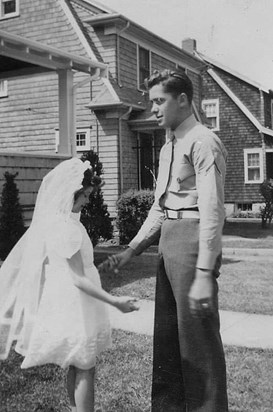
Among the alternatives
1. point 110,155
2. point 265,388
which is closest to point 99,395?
point 265,388

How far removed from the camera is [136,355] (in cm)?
496

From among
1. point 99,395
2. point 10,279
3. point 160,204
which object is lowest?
point 99,395

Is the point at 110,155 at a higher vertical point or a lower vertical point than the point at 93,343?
higher

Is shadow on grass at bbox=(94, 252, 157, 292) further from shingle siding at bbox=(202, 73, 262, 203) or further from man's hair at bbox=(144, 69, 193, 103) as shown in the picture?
shingle siding at bbox=(202, 73, 262, 203)

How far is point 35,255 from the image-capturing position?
3.51 meters

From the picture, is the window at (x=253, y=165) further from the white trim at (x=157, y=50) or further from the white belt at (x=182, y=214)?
the white belt at (x=182, y=214)

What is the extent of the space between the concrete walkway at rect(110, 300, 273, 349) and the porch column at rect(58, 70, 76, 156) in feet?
16.3

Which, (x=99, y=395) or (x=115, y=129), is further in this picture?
(x=115, y=129)

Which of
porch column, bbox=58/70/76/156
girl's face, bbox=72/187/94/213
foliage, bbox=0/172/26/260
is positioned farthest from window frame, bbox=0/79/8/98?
girl's face, bbox=72/187/94/213

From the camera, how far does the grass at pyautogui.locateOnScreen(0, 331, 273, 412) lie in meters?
3.88

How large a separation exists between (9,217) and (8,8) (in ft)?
38.3

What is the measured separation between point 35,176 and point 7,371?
20.8ft

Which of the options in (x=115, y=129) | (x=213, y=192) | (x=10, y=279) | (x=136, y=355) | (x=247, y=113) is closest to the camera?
(x=213, y=192)

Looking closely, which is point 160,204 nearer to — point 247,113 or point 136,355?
point 136,355
